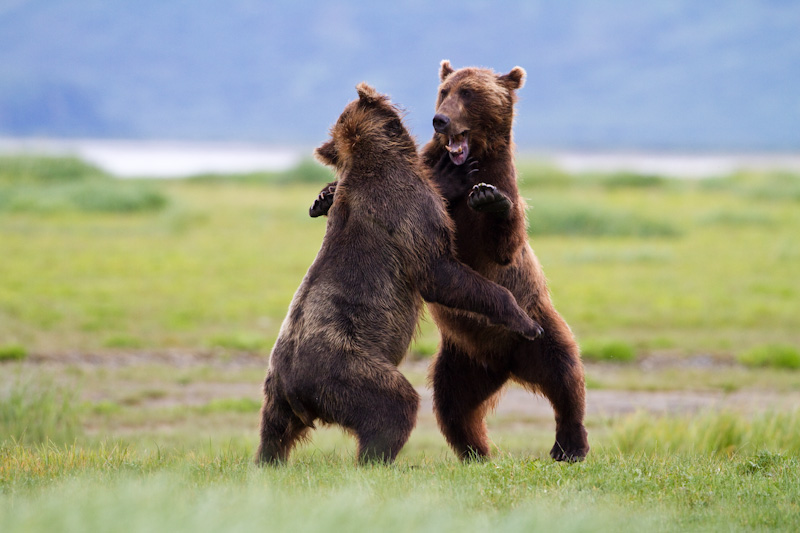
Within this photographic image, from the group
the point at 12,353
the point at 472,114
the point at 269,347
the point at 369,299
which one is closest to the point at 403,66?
the point at 269,347

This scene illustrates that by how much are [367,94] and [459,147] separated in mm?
592

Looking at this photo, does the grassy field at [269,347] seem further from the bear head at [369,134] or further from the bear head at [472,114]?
the bear head at [472,114]

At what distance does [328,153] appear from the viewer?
554cm

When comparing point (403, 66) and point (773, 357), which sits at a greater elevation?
point (403, 66)

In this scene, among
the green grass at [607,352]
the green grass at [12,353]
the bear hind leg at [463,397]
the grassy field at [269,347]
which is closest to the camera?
the grassy field at [269,347]

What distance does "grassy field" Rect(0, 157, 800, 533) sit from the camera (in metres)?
3.77

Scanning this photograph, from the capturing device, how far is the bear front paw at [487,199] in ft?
16.6

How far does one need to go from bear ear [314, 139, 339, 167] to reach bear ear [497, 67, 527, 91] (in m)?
1.13

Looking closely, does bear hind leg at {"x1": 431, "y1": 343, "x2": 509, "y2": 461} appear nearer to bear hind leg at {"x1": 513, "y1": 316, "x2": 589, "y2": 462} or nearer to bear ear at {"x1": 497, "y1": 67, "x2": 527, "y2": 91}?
bear hind leg at {"x1": 513, "y1": 316, "x2": 589, "y2": 462}

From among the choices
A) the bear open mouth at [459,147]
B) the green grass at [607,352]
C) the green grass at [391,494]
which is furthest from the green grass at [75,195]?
the bear open mouth at [459,147]

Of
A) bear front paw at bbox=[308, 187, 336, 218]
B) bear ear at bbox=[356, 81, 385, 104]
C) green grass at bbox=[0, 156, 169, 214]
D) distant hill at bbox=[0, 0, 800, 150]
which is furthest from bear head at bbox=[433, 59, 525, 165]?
distant hill at bbox=[0, 0, 800, 150]

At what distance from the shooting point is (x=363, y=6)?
140 meters

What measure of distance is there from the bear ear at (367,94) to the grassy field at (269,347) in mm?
1995

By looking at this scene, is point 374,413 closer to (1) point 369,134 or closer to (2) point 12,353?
(1) point 369,134
